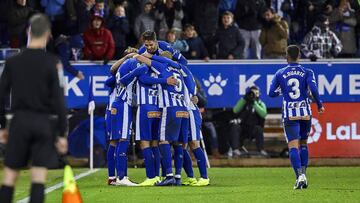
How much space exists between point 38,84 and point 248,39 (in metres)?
17.0

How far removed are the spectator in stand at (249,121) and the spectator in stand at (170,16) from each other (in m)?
2.27

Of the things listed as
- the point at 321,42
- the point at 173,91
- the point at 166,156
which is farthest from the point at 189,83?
the point at 321,42

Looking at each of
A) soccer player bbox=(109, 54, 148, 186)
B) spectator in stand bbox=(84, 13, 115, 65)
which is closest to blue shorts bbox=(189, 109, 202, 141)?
soccer player bbox=(109, 54, 148, 186)

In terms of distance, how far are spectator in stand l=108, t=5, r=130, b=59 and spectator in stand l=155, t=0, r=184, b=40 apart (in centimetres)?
80

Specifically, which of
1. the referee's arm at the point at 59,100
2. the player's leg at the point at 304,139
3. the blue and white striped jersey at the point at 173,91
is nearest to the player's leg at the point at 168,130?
the blue and white striped jersey at the point at 173,91

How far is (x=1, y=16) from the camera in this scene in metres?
26.8

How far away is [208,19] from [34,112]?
16688 mm

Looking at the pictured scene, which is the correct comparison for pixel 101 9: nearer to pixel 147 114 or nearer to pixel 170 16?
pixel 170 16

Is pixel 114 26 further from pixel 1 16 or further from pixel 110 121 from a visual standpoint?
pixel 110 121

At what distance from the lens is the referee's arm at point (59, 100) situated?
1116 centimetres

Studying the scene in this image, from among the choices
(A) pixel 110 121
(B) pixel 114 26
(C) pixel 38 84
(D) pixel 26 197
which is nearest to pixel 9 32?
(B) pixel 114 26

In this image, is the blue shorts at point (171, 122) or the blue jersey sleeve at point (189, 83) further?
the blue jersey sleeve at point (189, 83)

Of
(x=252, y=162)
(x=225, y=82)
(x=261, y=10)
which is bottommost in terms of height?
(x=252, y=162)

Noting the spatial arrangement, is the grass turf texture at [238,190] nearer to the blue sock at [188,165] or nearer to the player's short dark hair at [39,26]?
the blue sock at [188,165]
